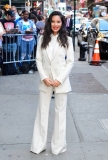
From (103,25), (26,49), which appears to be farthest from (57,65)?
(103,25)

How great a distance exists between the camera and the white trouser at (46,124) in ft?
15.5

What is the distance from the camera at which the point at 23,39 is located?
10648 mm

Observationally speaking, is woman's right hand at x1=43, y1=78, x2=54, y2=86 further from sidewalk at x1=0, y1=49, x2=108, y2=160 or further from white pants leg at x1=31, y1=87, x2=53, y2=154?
sidewalk at x1=0, y1=49, x2=108, y2=160

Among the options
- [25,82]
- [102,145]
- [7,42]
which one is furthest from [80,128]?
[7,42]

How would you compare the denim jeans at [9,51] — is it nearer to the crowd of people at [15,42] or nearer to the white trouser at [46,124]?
the crowd of people at [15,42]

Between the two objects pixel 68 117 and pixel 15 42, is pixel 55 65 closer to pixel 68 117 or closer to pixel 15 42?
pixel 68 117

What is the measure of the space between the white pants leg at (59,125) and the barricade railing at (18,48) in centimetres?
569

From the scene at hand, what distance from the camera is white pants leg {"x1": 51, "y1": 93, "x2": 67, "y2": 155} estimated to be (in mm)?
4727

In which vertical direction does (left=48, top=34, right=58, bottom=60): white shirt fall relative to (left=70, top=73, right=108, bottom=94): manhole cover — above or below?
above

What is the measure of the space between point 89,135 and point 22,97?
2646 mm

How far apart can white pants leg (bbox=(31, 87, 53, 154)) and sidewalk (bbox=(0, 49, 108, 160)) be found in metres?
0.11

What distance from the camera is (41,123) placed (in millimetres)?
4809

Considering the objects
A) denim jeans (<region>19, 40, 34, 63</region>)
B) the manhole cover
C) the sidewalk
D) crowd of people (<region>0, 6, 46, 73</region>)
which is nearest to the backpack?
crowd of people (<region>0, 6, 46, 73</region>)

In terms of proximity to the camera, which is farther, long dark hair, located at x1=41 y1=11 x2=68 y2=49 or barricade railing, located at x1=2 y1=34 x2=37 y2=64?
barricade railing, located at x1=2 y1=34 x2=37 y2=64
